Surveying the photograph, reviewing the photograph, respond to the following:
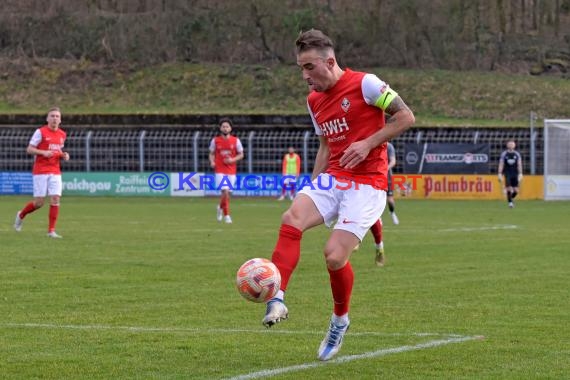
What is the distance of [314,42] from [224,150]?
2002cm

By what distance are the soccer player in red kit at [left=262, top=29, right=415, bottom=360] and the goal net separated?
3325 centimetres

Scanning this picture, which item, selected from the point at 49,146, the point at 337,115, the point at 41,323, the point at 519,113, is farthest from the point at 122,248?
the point at 519,113

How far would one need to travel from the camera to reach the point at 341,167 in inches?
341

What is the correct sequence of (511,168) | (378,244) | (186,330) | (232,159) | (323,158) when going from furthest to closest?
1. (511,168)
2. (232,159)
3. (378,244)
4. (186,330)
5. (323,158)

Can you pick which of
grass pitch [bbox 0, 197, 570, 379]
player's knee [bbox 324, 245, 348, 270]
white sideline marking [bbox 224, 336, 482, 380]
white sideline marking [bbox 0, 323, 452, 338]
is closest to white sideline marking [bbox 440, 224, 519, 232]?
grass pitch [bbox 0, 197, 570, 379]

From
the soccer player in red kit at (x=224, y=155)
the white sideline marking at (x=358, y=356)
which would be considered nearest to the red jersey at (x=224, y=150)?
the soccer player in red kit at (x=224, y=155)

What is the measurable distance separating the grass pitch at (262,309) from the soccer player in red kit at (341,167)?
2.18ft

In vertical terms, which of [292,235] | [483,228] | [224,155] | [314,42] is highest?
[314,42]

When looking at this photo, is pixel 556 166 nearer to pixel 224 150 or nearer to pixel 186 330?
pixel 224 150

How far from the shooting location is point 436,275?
14.9 metres

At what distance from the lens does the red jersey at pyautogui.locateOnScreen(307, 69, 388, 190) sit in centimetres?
859

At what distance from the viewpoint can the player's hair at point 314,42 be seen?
832cm

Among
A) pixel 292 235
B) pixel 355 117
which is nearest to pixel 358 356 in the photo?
pixel 292 235

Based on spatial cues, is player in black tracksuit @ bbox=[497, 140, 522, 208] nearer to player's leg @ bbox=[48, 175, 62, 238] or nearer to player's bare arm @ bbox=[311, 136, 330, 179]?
player's leg @ bbox=[48, 175, 62, 238]
